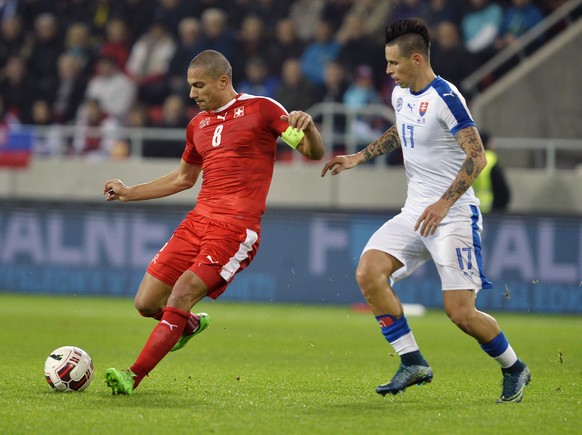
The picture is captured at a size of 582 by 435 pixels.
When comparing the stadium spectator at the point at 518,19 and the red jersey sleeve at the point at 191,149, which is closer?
the red jersey sleeve at the point at 191,149

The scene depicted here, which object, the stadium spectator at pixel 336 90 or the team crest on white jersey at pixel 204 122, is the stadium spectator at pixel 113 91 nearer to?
the stadium spectator at pixel 336 90

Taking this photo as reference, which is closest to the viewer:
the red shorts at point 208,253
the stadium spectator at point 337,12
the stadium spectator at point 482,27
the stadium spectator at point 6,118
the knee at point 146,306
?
the red shorts at point 208,253

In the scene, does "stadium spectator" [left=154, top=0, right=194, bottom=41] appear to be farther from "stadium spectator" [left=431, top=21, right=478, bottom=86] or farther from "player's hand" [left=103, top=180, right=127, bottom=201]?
"player's hand" [left=103, top=180, right=127, bottom=201]

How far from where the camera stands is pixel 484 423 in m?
6.29

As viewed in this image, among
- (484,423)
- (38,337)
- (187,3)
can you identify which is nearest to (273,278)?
(38,337)

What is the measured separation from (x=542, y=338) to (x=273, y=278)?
4.49 meters

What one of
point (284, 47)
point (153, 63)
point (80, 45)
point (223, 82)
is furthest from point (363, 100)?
point (223, 82)

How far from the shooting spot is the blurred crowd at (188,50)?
17.4 m

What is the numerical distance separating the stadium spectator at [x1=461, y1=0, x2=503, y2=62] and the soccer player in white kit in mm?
10155

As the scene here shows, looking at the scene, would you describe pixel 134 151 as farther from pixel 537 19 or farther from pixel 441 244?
pixel 441 244

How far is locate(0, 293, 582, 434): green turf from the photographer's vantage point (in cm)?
621

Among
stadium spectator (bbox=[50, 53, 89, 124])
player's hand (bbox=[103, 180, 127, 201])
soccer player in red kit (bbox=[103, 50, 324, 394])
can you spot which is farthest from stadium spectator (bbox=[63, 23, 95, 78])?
soccer player in red kit (bbox=[103, 50, 324, 394])

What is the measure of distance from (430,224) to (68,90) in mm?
13465

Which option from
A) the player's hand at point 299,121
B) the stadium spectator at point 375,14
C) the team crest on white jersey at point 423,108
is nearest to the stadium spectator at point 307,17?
the stadium spectator at point 375,14
